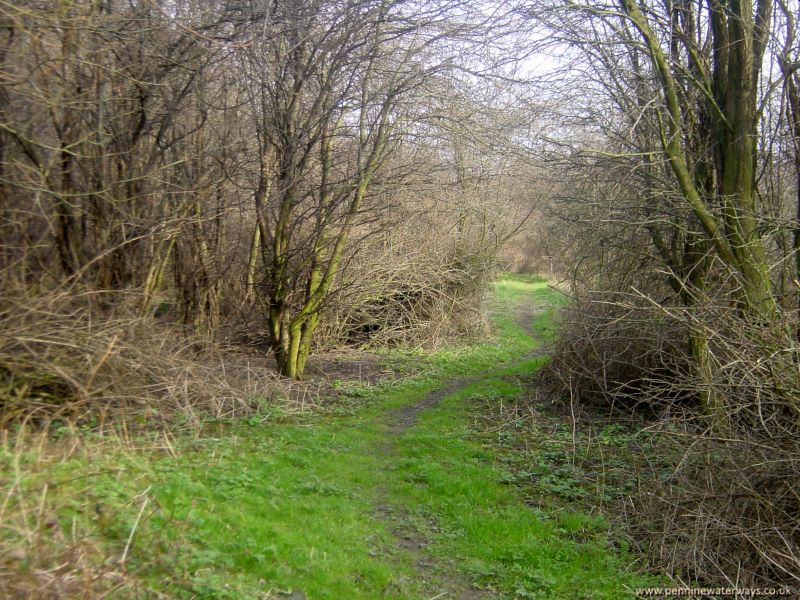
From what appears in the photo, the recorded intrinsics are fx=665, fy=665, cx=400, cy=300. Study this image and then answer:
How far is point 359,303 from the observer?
48.2 feet

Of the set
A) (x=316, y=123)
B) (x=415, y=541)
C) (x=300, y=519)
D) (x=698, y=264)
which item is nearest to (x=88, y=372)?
(x=300, y=519)

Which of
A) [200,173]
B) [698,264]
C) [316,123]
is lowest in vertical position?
[698,264]

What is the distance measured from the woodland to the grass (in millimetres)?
35

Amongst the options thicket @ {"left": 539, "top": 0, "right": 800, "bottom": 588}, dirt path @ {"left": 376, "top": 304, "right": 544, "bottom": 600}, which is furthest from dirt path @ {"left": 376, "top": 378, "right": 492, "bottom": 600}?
thicket @ {"left": 539, "top": 0, "right": 800, "bottom": 588}

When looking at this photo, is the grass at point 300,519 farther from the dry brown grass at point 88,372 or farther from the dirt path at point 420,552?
the dry brown grass at point 88,372

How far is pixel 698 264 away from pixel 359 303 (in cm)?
767

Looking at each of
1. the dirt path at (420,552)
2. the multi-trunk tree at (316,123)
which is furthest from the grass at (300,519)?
the multi-trunk tree at (316,123)

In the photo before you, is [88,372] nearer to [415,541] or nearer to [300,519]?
[300,519]

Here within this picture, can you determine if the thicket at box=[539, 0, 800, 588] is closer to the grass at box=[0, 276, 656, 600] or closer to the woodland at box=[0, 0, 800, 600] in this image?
the woodland at box=[0, 0, 800, 600]

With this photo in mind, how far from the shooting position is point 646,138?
10.3 metres

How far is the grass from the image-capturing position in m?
4.40

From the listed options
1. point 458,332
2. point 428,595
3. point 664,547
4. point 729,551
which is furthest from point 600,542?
point 458,332

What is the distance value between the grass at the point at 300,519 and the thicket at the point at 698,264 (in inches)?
40.3

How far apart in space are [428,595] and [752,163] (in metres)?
7.00
